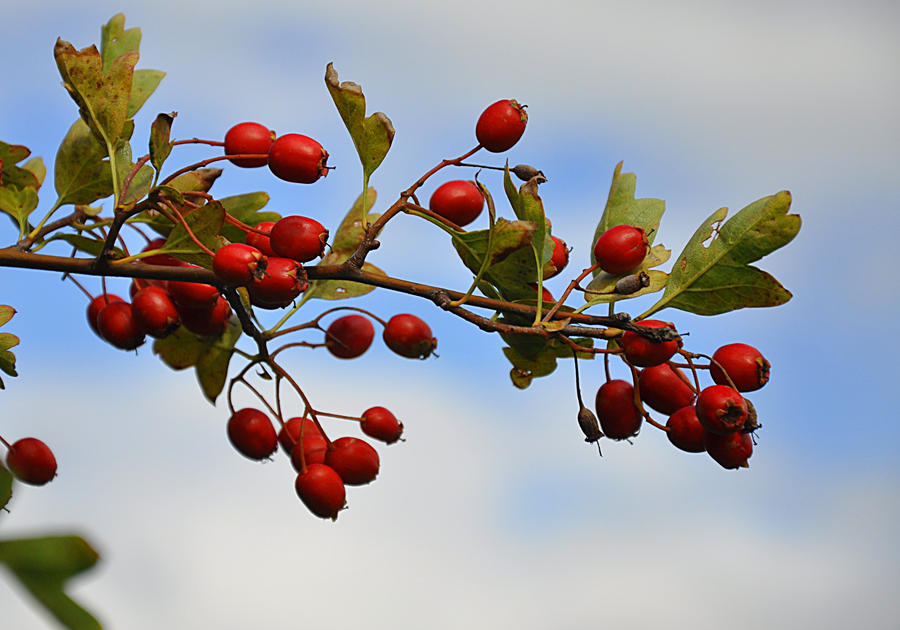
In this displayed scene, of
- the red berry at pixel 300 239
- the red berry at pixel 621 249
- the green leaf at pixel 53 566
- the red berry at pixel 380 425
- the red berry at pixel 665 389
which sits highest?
the red berry at pixel 621 249

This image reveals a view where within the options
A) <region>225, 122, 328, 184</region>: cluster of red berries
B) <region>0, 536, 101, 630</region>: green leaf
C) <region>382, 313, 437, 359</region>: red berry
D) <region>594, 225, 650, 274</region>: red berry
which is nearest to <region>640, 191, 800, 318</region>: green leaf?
<region>594, 225, 650, 274</region>: red berry

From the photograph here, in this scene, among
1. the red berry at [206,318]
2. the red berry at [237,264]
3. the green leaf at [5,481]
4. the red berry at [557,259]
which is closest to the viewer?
the green leaf at [5,481]

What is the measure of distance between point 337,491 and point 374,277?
46 centimetres

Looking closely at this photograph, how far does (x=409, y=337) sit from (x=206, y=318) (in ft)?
1.28

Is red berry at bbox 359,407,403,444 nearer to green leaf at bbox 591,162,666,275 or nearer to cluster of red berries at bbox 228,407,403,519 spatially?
cluster of red berries at bbox 228,407,403,519

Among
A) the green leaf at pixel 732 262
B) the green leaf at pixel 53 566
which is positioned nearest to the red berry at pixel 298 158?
the green leaf at pixel 732 262

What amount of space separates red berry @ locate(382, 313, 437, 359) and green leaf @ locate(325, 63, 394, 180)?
1.29 ft

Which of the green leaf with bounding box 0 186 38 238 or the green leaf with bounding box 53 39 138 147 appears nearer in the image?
the green leaf with bounding box 53 39 138 147

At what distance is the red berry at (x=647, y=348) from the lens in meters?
1.30

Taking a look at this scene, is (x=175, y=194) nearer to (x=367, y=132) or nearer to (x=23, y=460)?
(x=367, y=132)

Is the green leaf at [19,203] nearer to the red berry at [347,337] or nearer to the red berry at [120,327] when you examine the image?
the red berry at [120,327]

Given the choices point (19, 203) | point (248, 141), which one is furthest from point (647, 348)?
point (19, 203)

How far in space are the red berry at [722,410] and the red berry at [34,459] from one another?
1.24 m

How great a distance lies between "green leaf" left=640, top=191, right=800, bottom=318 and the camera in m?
1.30
